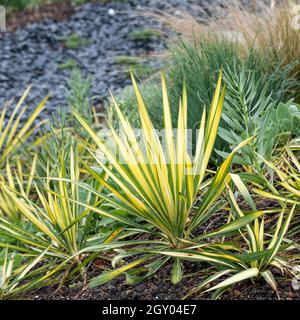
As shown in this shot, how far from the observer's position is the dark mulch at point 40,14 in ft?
27.0

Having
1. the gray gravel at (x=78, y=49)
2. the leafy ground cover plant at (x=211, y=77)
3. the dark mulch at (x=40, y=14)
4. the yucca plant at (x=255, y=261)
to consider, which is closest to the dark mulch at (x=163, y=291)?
the yucca plant at (x=255, y=261)

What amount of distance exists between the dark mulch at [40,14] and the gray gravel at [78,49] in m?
0.17

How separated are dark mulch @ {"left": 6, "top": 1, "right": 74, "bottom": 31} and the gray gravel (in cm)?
17

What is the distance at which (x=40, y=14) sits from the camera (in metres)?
8.52

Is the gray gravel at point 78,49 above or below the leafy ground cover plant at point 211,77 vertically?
below

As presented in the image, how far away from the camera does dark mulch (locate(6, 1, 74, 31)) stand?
8242mm

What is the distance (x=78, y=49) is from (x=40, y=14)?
5.25ft
